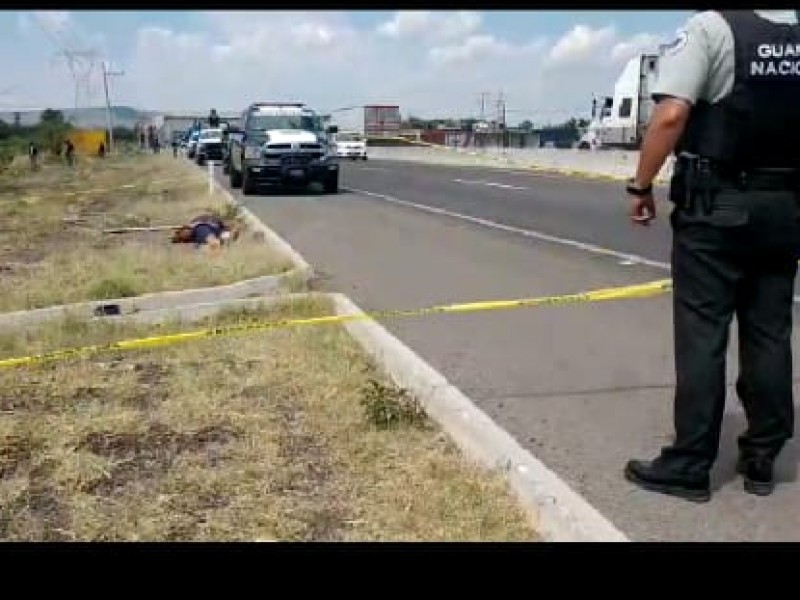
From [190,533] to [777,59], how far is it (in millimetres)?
2837

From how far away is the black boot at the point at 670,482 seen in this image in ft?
11.6

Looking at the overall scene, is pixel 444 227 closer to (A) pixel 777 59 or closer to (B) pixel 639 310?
(B) pixel 639 310

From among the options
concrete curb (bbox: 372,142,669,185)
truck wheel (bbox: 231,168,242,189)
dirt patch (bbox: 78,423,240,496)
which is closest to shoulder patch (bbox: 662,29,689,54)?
dirt patch (bbox: 78,423,240,496)

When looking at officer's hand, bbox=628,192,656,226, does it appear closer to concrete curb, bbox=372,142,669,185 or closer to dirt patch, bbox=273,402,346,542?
dirt patch, bbox=273,402,346,542

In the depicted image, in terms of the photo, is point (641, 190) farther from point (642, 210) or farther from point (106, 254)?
point (106, 254)

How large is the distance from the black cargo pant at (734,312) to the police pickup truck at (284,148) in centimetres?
1833

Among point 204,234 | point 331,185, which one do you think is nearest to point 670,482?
point 204,234

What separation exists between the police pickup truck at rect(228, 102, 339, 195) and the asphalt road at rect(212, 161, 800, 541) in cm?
594

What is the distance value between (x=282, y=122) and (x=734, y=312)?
19635 mm

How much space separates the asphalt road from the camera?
3.54m

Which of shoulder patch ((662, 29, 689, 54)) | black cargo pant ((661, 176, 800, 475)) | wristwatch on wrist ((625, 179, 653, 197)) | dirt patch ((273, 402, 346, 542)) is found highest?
shoulder patch ((662, 29, 689, 54))

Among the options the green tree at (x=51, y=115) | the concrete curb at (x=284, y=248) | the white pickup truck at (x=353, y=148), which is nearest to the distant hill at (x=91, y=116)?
the green tree at (x=51, y=115)

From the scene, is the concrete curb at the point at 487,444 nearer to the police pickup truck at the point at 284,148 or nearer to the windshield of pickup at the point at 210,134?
the police pickup truck at the point at 284,148
